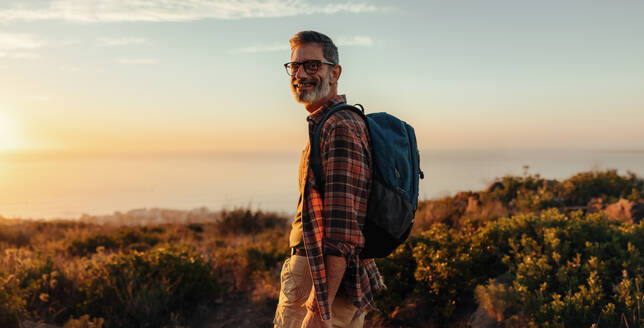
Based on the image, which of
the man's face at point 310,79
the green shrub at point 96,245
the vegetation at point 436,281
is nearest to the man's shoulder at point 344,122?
the man's face at point 310,79

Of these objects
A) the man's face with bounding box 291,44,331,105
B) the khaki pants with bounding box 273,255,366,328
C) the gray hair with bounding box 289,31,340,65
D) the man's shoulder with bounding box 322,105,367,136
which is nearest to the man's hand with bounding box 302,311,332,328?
the khaki pants with bounding box 273,255,366,328

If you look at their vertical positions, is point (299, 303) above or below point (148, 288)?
above

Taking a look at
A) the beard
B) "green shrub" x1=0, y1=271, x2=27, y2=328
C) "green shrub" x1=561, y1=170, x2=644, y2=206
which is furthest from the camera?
"green shrub" x1=561, y1=170, x2=644, y2=206

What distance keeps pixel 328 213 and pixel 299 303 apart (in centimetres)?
55

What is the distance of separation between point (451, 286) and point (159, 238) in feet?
26.6

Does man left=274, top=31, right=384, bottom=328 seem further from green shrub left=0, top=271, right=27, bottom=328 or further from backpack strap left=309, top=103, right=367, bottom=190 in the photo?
green shrub left=0, top=271, right=27, bottom=328

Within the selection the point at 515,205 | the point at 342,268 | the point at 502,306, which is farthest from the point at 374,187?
the point at 515,205

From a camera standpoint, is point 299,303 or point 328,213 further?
point 299,303

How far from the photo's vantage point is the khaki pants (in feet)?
6.66

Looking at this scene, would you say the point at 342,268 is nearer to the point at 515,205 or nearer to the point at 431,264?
the point at 431,264

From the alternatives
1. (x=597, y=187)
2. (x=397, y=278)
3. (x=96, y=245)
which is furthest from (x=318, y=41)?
(x=597, y=187)

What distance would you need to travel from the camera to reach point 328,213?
1.84 metres

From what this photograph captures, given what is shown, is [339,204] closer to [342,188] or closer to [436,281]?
[342,188]

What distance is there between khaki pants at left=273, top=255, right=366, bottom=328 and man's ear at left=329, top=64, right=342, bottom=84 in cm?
90
